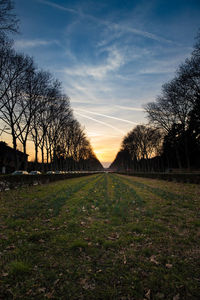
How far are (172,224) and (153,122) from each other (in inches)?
1212

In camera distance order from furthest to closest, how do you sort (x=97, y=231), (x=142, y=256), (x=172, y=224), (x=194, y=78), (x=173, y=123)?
(x=173, y=123), (x=194, y=78), (x=172, y=224), (x=97, y=231), (x=142, y=256)

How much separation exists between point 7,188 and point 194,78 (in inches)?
962

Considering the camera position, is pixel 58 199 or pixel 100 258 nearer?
pixel 100 258

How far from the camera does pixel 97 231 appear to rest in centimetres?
510

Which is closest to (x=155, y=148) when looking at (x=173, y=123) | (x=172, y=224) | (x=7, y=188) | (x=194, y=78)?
(x=173, y=123)

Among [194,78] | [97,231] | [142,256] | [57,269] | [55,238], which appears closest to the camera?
[57,269]

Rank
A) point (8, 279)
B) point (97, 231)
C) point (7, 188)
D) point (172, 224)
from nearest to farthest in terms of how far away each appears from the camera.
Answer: point (8, 279), point (97, 231), point (172, 224), point (7, 188)

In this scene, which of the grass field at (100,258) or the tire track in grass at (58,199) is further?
the tire track in grass at (58,199)

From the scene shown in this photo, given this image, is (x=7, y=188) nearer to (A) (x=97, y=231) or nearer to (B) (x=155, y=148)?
(A) (x=97, y=231)

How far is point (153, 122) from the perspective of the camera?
113ft

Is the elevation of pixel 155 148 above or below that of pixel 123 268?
above

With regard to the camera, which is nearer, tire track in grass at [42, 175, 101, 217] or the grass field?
the grass field

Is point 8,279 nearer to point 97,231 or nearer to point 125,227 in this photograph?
point 97,231

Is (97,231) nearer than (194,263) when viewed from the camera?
No
